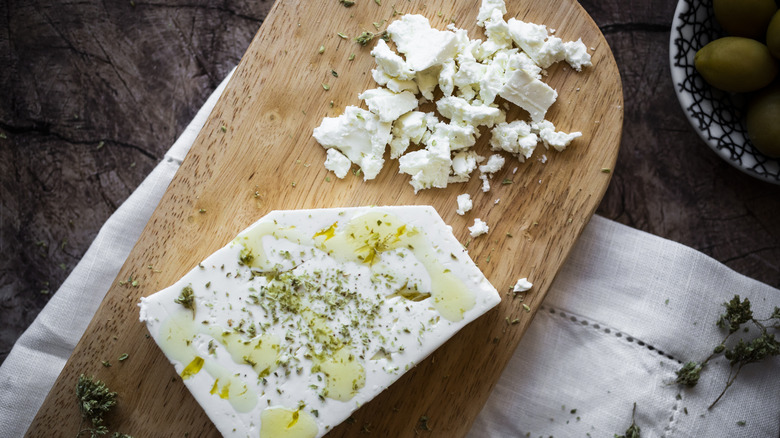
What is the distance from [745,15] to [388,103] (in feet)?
3.87

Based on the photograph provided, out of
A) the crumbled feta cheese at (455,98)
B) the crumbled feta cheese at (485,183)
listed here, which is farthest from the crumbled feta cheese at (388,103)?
the crumbled feta cheese at (485,183)

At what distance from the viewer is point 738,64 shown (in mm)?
1623

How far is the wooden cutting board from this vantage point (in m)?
1.71

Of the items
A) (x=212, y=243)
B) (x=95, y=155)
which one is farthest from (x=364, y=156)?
(x=95, y=155)

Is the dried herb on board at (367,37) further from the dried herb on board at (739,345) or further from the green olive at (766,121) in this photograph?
the dried herb on board at (739,345)

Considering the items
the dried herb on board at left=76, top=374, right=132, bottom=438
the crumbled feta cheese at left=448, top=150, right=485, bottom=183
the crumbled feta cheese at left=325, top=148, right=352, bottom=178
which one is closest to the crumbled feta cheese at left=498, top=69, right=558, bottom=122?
the crumbled feta cheese at left=448, top=150, right=485, bottom=183

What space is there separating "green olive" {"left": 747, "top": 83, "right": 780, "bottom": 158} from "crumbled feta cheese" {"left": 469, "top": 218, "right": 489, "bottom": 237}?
94 cm

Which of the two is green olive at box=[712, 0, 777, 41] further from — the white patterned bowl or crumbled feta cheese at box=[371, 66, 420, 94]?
crumbled feta cheese at box=[371, 66, 420, 94]

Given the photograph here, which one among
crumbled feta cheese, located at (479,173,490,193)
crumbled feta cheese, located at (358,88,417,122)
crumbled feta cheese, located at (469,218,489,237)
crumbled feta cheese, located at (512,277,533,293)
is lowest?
crumbled feta cheese, located at (512,277,533,293)

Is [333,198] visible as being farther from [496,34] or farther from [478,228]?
[496,34]

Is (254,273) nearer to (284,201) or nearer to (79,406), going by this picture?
(284,201)

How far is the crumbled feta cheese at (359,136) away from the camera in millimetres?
1693

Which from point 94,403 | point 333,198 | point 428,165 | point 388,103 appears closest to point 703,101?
point 428,165

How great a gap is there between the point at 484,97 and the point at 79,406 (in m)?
1.71
